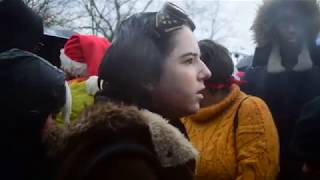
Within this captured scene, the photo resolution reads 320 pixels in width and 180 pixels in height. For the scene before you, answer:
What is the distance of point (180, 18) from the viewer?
6.29 ft

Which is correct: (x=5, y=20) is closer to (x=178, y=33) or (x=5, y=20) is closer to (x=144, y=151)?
(x=178, y=33)

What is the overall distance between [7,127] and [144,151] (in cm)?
63

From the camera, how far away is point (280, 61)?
3766mm

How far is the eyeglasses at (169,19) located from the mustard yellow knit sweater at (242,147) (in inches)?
53.8

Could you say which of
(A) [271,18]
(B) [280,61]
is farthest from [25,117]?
(A) [271,18]

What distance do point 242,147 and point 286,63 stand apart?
927 millimetres

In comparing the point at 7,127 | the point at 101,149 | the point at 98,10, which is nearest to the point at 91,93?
the point at 7,127

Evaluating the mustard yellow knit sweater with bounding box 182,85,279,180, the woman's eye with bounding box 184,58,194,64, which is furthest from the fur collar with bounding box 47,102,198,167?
the mustard yellow knit sweater with bounding box 182,85,279,180

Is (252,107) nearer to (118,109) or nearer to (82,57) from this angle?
(82,57)

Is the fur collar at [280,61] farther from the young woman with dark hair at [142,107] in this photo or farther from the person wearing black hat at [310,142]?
the young woman with dark hair at [142,107]

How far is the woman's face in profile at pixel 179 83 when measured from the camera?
1839 millimetres

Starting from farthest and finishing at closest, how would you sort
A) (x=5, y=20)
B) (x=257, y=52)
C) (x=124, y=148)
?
(x=257, y=52), (x=5, y=20), (x=124, y=148)

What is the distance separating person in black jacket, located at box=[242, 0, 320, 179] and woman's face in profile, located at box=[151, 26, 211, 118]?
5.92 feet

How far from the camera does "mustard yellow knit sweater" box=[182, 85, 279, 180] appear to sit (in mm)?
3113
